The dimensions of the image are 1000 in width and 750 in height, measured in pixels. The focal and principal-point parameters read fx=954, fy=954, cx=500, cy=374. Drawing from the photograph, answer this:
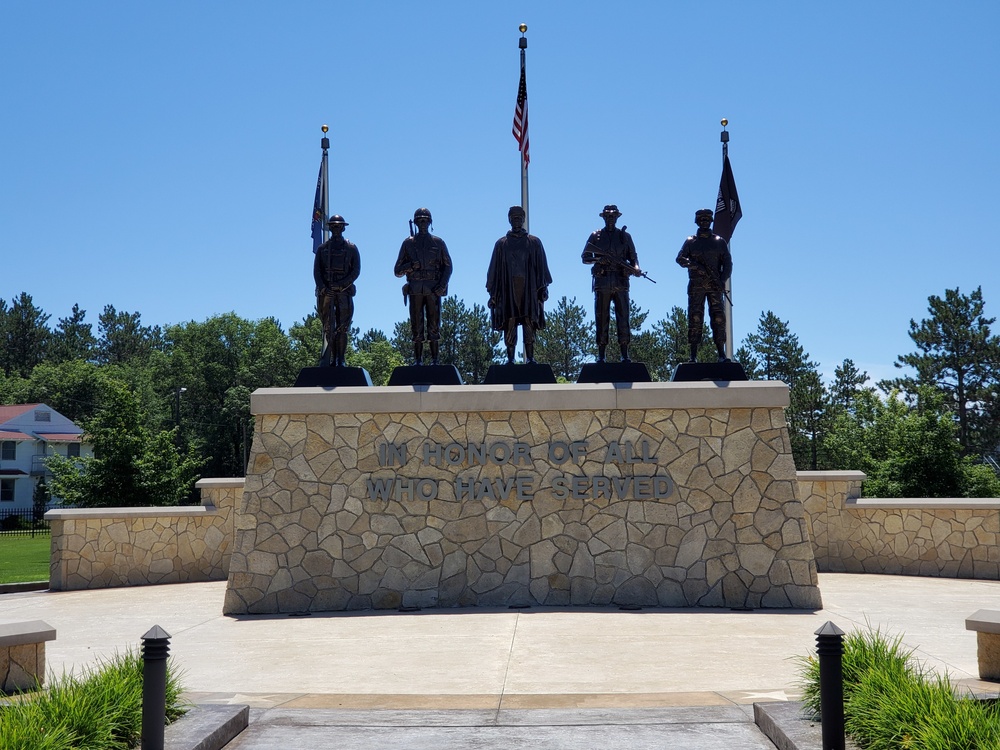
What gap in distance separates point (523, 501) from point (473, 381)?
47932mm

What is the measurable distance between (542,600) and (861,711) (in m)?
7.16

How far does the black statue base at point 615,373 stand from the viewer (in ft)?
42.9

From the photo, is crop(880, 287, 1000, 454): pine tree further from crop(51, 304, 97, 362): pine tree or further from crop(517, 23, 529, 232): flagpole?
crop(51, 304, 97, 362): pine tree

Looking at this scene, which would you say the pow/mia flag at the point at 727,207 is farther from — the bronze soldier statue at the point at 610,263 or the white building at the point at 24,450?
the white building at the point at 24,450

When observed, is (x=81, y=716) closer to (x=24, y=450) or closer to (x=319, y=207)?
(x=319, y=207)

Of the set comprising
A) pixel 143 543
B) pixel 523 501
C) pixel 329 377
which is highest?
pixel 329 377

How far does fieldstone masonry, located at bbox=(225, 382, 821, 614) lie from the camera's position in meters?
12.2

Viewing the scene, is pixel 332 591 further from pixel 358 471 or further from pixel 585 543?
pixel 585 543

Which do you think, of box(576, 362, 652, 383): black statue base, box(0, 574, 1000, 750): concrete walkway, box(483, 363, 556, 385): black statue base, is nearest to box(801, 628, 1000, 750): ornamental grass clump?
box(0, 574, 1000, 750): concrete walkway

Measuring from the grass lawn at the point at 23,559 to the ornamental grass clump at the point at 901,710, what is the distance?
1549cm

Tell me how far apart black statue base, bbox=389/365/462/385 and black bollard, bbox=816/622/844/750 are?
28.1 ft

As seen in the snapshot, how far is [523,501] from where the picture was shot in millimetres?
12375

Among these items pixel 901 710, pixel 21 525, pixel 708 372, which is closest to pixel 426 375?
pixel 708 372

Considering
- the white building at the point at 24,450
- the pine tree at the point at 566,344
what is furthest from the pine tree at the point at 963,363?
the white building at the point at 24,450
